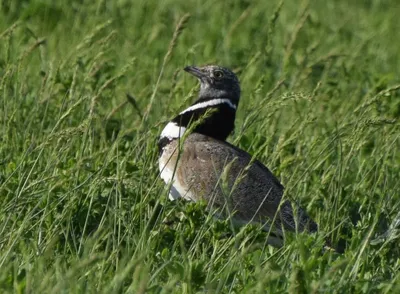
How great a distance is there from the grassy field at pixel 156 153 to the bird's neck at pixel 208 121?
11cm

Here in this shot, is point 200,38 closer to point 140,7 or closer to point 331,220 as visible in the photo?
point 140,7

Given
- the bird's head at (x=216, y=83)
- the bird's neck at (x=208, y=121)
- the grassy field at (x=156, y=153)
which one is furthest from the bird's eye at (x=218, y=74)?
the grassy field at (x=156, y=153)

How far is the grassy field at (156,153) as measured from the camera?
4.82 metres

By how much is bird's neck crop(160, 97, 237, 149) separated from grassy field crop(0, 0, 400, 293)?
0.11m

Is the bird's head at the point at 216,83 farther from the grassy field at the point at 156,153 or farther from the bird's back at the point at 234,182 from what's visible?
the bird's back at the point at 234,182

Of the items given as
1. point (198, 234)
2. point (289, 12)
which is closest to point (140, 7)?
point (289, 12)

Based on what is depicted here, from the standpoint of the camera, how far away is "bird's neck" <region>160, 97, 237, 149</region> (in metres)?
6.86

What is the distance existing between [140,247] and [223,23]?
18.4 feet

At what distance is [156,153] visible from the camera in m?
6.73

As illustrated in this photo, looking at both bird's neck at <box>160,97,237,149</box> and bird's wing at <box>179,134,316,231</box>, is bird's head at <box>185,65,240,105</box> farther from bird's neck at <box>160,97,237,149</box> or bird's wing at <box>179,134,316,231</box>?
bird's wing at <box>179,134,316,231</box>

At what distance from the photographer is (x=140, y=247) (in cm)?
500

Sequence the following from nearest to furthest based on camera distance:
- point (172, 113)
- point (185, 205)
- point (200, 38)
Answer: point (185, 205)
point (172, 113)
point (200, 38)

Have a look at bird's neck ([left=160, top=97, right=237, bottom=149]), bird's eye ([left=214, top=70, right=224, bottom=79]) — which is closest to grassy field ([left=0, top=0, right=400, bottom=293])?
bird's neck ([left=160, top=97, right=237, bottom=149])

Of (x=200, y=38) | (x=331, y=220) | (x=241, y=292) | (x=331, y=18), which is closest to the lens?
(x=241, y=292)
